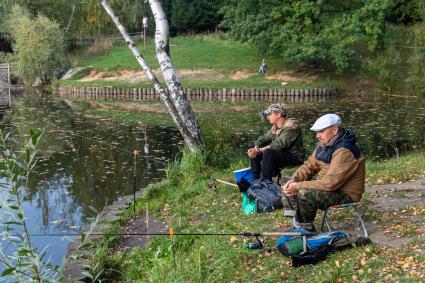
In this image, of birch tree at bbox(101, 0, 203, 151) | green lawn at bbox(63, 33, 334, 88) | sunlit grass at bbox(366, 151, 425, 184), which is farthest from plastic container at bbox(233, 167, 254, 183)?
green lawn at bbox(63, 33, 334, 88)

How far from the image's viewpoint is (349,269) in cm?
484

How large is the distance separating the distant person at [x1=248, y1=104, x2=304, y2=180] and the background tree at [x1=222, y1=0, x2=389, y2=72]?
2176cm

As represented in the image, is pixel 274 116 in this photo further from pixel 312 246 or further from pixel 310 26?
pixel 310 26

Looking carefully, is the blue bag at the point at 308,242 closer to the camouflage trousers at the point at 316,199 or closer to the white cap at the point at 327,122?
the camouflage trousers at the point at 316,199

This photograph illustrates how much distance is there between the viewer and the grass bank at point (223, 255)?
16.0 ft

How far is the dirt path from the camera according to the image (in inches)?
223

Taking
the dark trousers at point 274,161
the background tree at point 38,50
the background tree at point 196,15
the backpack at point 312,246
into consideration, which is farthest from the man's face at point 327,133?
the background tree at point 196,15

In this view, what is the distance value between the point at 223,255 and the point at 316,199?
1136 millimetres

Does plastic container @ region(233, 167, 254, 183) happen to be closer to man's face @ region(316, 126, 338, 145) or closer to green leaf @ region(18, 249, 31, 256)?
man's face @ region(316, 126, 338, 145)

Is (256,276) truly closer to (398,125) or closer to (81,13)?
(398,125)

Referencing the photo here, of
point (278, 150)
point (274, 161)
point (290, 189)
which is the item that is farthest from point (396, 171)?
point (290, 189)

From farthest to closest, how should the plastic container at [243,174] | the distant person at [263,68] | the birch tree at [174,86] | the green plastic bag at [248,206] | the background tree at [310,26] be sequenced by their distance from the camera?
the distant person at [263,68]
the background tree at [310,26]
the birch tree at [174,86]
the plastic container at [243,174]
the green plastic bag at [248,206]

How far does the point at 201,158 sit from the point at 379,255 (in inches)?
225

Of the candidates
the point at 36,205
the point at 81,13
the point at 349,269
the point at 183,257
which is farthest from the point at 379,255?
the point at 81,13
